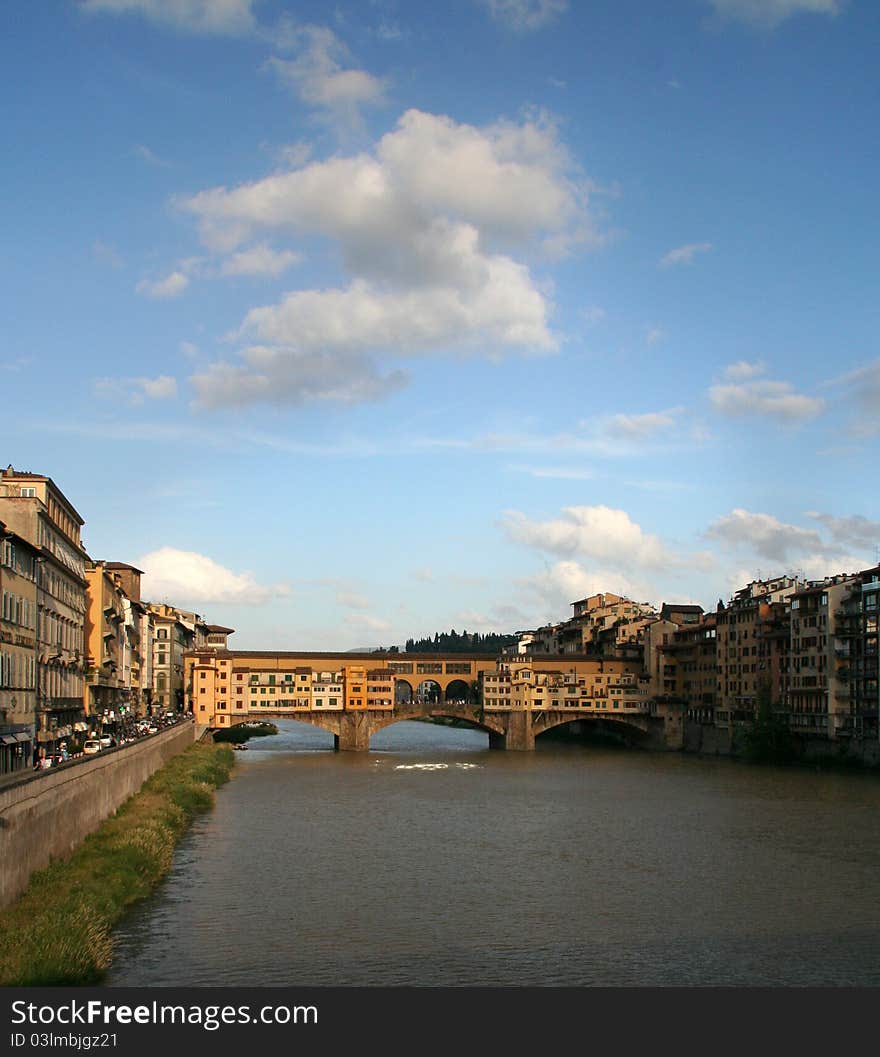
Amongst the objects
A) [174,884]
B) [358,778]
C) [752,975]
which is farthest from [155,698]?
[752,975]

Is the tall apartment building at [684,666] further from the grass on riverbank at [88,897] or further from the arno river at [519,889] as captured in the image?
the grass on riverbank at [88,897]

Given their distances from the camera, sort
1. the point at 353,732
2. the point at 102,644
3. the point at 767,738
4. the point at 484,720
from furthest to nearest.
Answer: the point at 484,720, the point at 353,732, the point at 767,738, the point at 102,644

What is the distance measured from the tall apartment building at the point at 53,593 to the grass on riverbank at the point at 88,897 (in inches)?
274

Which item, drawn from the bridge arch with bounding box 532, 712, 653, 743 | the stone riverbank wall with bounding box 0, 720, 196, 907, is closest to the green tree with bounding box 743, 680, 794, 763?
the bridge arch with bounding box 532, 712, 653, 743

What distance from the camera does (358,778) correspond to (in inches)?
2781

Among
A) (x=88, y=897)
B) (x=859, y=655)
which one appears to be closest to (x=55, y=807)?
(x=88, y=897)

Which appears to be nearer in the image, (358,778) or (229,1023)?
(229,1023)

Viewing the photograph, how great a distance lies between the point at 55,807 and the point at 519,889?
14.0 m

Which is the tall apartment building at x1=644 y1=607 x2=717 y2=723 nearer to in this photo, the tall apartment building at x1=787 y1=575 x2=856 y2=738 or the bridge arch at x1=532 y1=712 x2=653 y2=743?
the bridge arch at x1=532 y1=712 x2=653 y2=743

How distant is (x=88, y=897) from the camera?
26438 millimetres

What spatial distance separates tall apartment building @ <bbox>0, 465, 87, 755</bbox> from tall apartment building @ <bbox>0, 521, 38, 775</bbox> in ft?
2.82

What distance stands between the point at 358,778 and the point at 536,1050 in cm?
5212

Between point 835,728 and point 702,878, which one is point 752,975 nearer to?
point 702,878

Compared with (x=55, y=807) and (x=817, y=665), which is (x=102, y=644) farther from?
Answer: (x=817, y=665)
